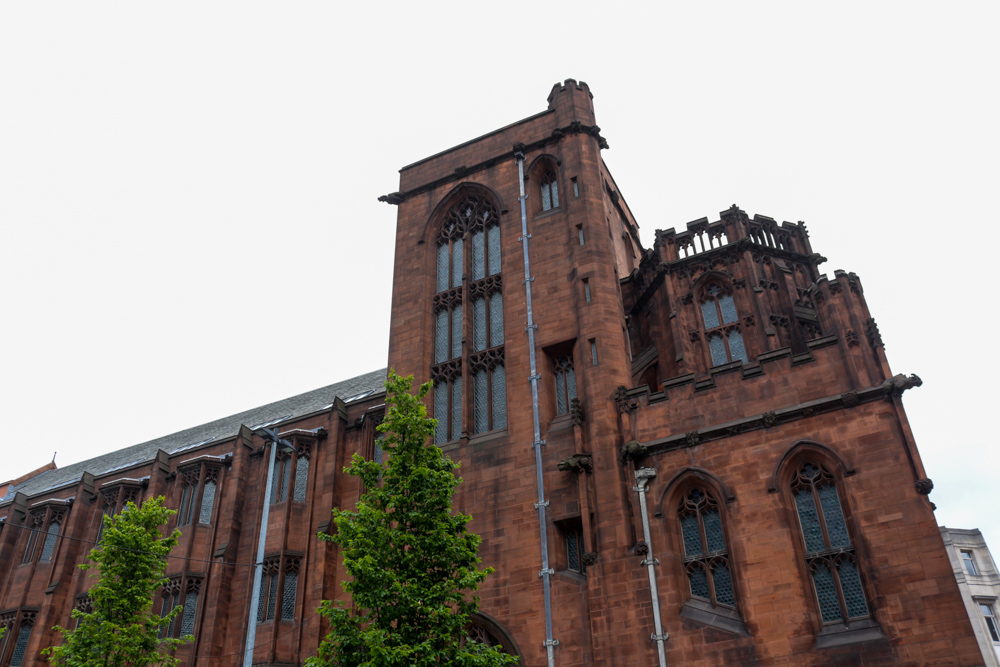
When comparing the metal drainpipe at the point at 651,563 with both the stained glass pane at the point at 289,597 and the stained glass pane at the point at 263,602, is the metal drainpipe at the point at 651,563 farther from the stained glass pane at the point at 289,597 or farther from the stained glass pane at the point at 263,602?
the stained glass pane at the point at 263,602

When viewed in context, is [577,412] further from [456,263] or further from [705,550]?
[456,263]

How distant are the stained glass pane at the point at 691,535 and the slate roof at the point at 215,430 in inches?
758

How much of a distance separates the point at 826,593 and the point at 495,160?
17688mm

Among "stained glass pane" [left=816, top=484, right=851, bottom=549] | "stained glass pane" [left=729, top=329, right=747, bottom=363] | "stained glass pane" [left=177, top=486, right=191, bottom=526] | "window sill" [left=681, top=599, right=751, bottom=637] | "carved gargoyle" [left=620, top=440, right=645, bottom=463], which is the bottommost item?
"window sill" [left=681, top=599, right=751, bottom=637]

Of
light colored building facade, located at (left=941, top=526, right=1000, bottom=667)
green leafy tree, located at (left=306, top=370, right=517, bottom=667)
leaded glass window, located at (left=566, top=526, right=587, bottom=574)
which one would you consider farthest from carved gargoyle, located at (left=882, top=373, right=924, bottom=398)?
light colored building facade, located at (left=941, top=526, right=1000, bottom=667)

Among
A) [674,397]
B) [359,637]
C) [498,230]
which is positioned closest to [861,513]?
[674,397]

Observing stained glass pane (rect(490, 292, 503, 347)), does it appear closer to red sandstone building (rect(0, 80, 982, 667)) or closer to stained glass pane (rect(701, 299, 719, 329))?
red sandstone building (rect(0, 80, 982, 667))

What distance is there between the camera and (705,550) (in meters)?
18.2

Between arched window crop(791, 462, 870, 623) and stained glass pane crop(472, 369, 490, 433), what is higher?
stained glass pane crop(472, 369, 490, 433)

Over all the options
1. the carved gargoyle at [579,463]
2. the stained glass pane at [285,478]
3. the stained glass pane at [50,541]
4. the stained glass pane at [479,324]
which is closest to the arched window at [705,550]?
the carved gargoyle at [579,463]

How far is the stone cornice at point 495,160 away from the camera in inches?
1073

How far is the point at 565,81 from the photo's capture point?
2870 cm

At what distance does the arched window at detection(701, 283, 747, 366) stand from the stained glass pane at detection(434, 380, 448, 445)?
807 centimetres

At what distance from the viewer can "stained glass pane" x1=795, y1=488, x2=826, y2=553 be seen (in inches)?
675
